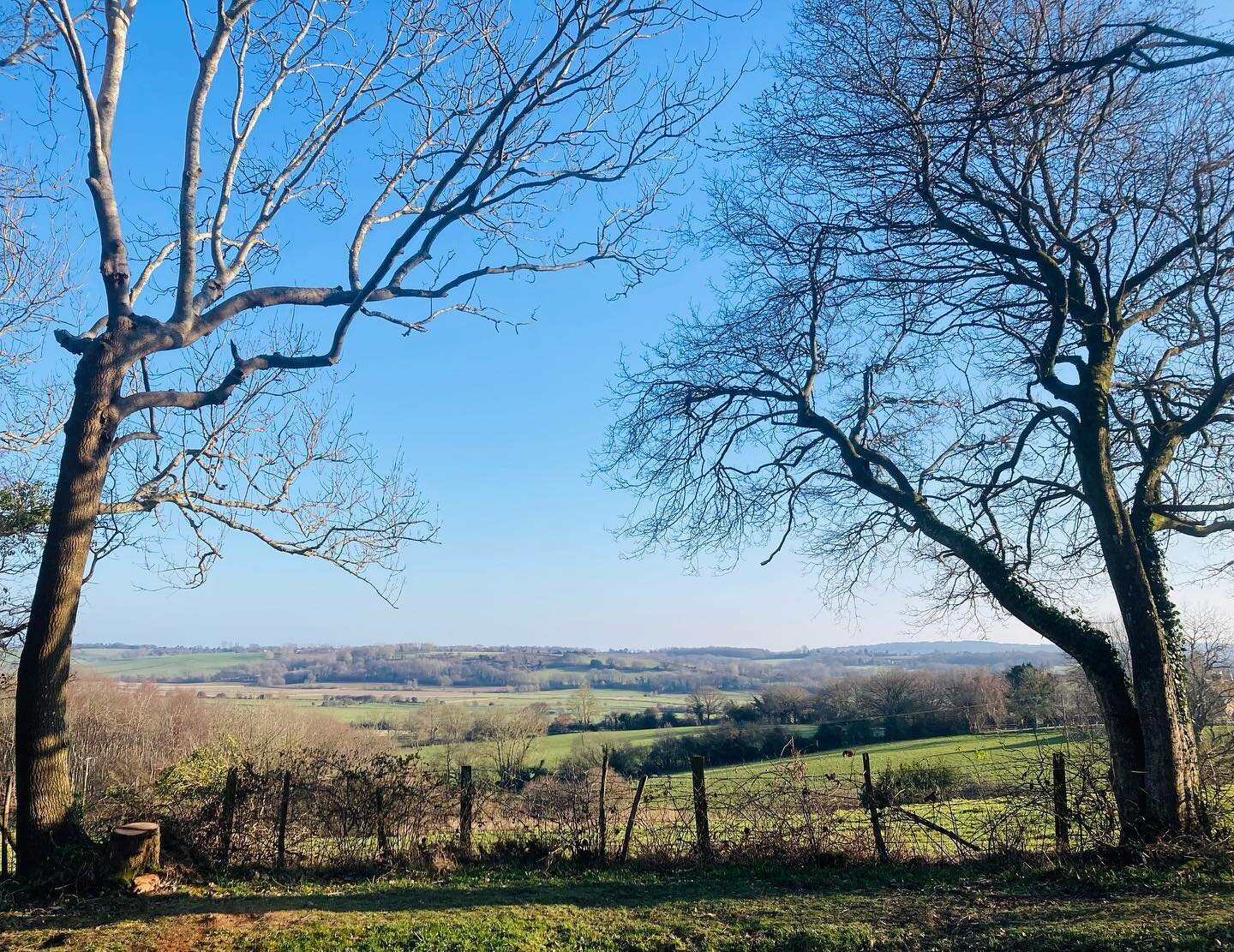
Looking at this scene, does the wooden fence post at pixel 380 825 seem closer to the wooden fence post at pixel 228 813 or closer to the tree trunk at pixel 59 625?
the wooden fence post at pixel 228 813

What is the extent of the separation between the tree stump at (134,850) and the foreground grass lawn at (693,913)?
0.38 metres

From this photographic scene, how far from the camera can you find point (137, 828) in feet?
26.3

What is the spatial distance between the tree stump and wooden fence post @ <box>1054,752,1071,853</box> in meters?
9.82

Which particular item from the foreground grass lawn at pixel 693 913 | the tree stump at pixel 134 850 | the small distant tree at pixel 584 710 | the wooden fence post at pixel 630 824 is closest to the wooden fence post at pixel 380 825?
the foreground grass lawn at pixel 693 913

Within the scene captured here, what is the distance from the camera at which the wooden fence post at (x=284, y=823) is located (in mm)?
9539

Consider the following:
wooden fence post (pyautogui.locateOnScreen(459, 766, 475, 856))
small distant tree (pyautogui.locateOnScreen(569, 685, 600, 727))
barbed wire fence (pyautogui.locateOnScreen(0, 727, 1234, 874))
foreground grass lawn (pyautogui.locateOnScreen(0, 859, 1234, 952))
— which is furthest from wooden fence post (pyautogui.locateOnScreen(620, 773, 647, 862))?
small distant tree (pyautogui.locateOnScreen(569, 685, 600, 727))

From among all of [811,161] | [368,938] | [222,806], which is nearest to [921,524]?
[811,161]

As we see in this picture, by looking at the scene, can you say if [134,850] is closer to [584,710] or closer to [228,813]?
[228,813]

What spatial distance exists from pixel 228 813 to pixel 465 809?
290 cm

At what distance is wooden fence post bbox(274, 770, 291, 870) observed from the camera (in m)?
9.54

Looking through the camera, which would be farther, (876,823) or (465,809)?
(465,809)

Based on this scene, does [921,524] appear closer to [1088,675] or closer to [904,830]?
[1088,675]

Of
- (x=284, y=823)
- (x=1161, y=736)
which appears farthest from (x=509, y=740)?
(x=1161, y=736)

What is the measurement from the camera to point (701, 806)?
32.8 feet
